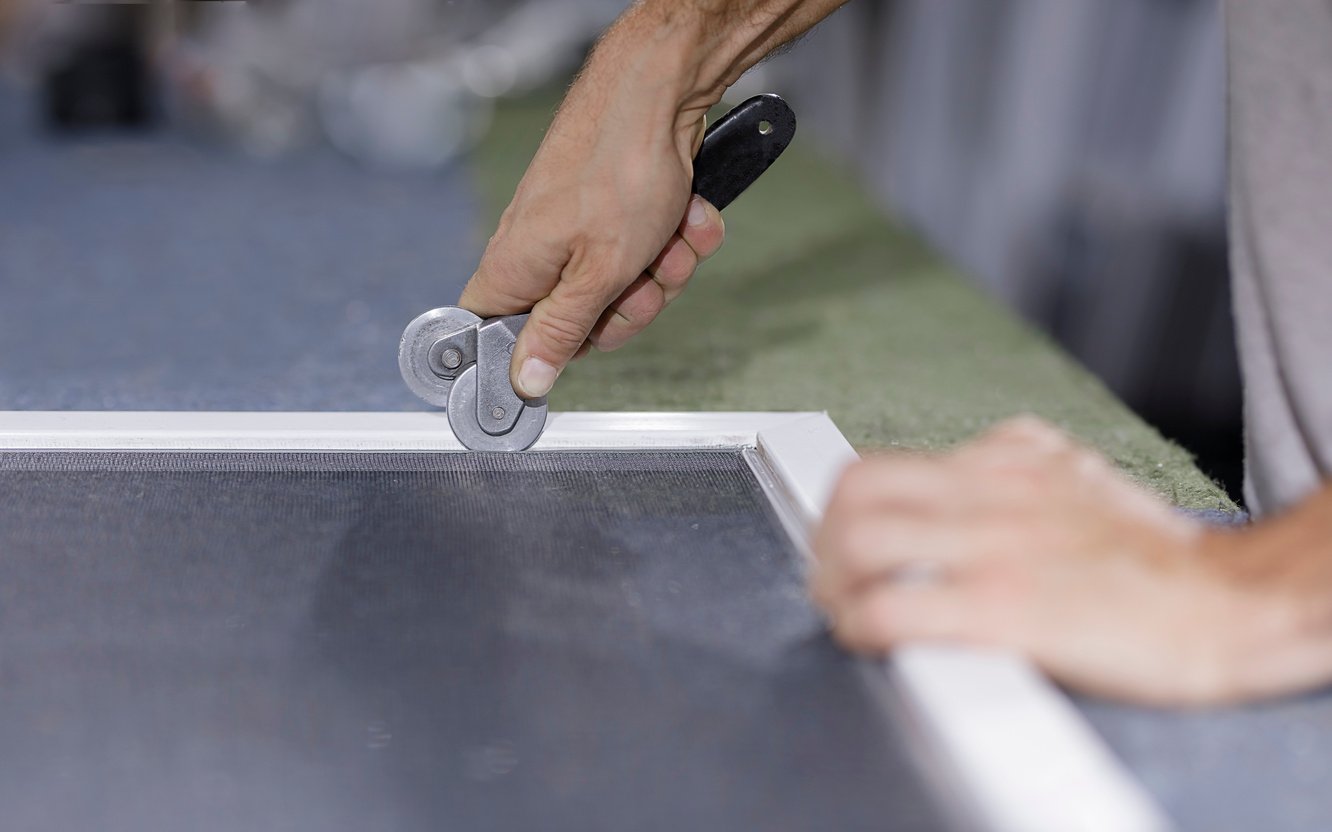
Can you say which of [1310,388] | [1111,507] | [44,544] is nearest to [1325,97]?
[1310,388]

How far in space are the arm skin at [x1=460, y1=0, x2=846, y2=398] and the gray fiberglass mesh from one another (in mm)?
144

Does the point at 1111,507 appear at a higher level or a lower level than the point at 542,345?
higher

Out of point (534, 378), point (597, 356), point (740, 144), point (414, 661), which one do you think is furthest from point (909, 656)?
point (597, 356)

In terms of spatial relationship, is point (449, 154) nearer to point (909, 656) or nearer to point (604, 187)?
point (604, 187)

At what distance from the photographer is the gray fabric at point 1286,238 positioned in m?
0.71

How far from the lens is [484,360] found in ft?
2.61

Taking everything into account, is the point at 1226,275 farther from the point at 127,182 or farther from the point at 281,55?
the point at 127,182

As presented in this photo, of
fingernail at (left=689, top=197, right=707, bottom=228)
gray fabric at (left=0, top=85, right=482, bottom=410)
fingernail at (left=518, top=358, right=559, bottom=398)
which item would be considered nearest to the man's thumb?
fingernail at (left=518, top=358, right=559, bottom=398)

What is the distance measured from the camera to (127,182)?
2.00 meters

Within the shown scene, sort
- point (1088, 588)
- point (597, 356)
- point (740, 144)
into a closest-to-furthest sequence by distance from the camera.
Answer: point (1088, 588), point (740, 144), point (597, 356)

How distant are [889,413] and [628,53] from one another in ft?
1.32

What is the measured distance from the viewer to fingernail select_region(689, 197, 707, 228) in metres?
0.87

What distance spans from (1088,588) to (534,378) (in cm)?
42

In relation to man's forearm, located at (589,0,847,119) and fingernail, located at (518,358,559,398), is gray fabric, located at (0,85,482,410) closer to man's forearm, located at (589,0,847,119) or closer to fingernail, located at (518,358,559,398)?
fingernail, located at (518,358,559,398)
